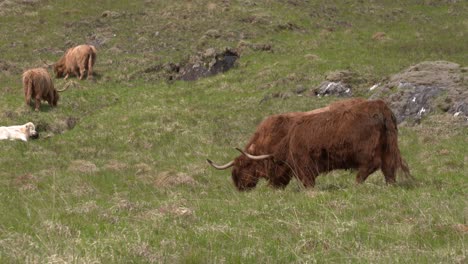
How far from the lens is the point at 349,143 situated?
1047 cm

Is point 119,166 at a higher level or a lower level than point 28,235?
lower

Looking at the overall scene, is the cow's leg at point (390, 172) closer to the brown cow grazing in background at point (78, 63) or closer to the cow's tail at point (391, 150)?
the cow's tail at point (391, 150)

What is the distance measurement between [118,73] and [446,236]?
26.1 meters

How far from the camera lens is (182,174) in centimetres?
1414

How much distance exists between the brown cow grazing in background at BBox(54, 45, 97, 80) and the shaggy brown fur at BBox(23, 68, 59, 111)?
6.25 metres

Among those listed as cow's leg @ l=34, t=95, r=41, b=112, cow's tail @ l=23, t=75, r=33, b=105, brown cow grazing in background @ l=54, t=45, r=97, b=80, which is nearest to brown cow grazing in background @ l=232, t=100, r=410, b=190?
cow's leg @ l=34, t=95, r=41, b=112

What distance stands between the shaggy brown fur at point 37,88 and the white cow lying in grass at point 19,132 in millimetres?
4048

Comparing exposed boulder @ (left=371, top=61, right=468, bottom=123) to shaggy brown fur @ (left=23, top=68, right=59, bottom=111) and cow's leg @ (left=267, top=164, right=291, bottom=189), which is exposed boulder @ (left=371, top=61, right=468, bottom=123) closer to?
cow's leg @ (left=267, top=164, right=291, bottom=189)

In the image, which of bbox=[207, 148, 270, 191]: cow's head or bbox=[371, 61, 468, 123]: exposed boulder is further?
bbox=[371, 61, 468, 123]: exposed boulder

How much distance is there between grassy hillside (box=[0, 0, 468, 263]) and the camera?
5984 mm

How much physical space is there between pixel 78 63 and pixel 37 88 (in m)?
7.39

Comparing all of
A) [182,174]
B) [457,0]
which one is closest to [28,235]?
[182,174]

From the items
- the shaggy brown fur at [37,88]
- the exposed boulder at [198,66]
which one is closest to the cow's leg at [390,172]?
the shaggy brown fur at [37,88]

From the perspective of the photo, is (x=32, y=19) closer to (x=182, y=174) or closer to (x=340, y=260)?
(x=182, y=174)
